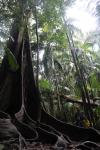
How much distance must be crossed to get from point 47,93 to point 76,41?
5679 millimetres

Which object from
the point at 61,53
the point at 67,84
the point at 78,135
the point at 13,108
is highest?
the point at 61,53

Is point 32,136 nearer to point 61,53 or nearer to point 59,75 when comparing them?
point 61,53

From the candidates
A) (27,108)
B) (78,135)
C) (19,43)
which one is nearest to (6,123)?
(78,135)

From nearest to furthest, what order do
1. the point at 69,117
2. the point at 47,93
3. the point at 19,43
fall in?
the point at 19,43
the point at 47,93
the point at 69,117

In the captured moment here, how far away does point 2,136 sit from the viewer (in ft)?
17.9

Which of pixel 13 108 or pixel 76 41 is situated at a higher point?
pixel 76 41

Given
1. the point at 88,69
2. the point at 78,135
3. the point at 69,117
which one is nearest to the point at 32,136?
the point at 78,135

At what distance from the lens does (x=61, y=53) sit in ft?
78.6

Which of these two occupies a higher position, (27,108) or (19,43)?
(19,43)

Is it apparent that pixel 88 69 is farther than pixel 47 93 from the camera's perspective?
Yes

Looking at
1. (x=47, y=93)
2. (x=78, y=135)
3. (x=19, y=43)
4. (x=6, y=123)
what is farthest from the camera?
(x=47, y=93)

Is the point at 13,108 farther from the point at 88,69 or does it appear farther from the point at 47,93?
the point at 88,69

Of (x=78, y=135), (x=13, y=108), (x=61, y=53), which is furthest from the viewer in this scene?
(x=61, y=53)

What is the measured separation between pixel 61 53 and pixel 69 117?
229 inches
